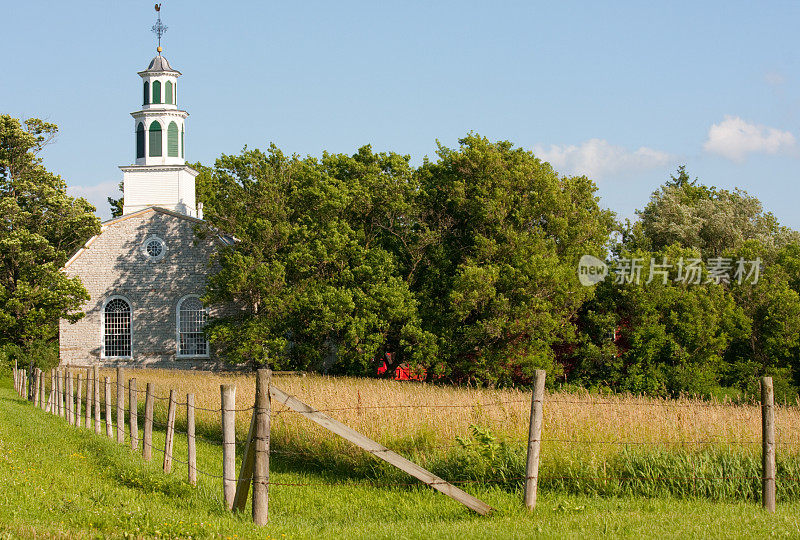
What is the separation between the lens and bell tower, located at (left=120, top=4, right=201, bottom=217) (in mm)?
42562

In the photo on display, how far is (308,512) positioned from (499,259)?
22838 mm

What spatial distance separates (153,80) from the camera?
1695 inches

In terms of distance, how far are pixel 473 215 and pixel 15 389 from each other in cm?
1923

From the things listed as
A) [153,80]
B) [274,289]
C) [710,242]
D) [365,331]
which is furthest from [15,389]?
[710,242]

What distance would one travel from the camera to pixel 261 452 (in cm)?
829

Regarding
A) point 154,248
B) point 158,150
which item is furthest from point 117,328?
point 158,150

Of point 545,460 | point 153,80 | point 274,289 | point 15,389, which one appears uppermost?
point 153,80

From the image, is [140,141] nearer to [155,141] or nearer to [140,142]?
[140,142]

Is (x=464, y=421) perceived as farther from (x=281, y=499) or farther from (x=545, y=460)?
(x=281, y=499)

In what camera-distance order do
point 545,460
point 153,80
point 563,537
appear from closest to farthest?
point 563,537
point 545,460
point 153,80

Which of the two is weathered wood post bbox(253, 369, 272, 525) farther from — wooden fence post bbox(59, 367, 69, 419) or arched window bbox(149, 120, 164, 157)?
arched window bbox(149, 120, 164, 157)

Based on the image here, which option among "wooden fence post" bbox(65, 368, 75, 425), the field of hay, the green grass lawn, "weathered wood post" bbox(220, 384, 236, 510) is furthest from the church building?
"weathered wood post" bbox(220, 384, 236, 510)

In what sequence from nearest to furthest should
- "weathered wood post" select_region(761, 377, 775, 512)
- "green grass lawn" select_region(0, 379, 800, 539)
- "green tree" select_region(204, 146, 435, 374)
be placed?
Answer: "green grass lawn" select_region(0, 379, 800, 539)
"weathered wood post" select_region(761, 377, 775, 512)
"green tree" select_region(204, 146, 435, 374)

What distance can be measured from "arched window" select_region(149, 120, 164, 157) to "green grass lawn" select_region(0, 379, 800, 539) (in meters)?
32.2
